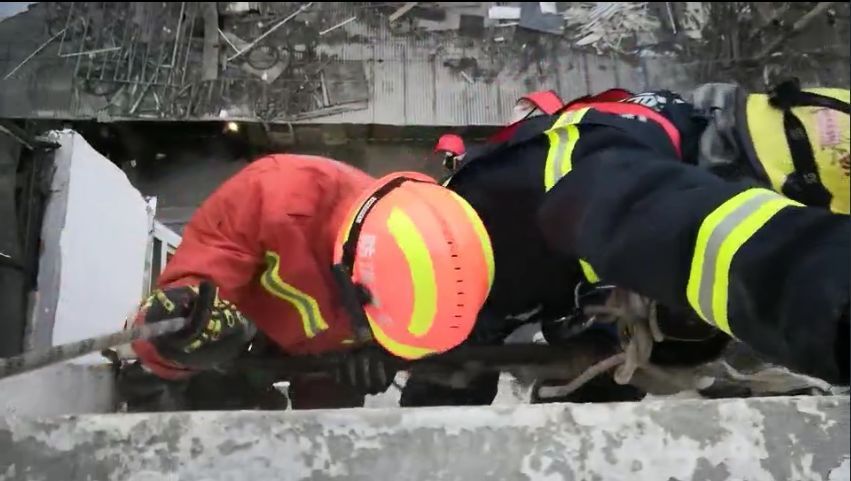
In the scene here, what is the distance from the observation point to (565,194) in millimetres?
783

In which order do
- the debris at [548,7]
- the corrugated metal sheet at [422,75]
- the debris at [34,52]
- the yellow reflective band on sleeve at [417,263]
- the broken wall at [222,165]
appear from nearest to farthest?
the yellow reflective band on sleeve at [417,263]
the debris at [34,52]
the broken wall at [222,165]
the corrugated metal sheet at [422,75]
the debris at [548,7]

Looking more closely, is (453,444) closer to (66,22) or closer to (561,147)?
(561,147)

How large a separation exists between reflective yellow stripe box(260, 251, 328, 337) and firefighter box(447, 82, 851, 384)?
0.29 metres

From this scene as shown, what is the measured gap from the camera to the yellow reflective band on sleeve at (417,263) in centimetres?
90

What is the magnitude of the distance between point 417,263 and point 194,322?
357 millimetres

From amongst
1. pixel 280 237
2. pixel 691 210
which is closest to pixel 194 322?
pixel 280 237

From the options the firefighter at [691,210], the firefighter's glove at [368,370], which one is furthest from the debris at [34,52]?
the firefighter at [691,210]

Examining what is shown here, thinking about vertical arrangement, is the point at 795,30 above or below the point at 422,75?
above

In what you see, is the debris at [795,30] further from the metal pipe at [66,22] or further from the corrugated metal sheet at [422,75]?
the metal pipe at [66,22]

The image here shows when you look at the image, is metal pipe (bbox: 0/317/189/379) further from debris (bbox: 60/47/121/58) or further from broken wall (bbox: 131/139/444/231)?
debris (bbox: 60/47/121/58)

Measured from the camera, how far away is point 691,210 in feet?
2.02

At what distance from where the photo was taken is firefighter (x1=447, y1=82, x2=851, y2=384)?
0.51 meters

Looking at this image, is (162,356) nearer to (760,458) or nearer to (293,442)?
(293,442)

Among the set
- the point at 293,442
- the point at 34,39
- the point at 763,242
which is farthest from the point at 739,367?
the point at 34,39
